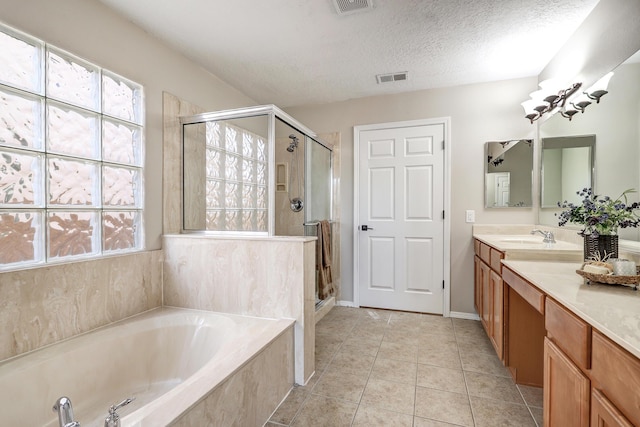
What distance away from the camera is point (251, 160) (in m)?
2.35

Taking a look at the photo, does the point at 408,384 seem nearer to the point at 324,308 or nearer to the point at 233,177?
the point at 324,308

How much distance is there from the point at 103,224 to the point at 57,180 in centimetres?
34

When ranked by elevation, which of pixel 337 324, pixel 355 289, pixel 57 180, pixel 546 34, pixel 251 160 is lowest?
pixel 337 324

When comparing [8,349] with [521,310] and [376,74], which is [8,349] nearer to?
[521,310]

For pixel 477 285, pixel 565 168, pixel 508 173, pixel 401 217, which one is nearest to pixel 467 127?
pixel 508 173

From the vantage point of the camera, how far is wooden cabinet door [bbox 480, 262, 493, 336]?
2.18m

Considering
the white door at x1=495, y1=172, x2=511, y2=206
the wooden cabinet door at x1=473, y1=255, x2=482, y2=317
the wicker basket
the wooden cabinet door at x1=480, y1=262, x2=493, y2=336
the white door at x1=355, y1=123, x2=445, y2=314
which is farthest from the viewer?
the white door at x1=355, y1=123, x2=445, y2=314

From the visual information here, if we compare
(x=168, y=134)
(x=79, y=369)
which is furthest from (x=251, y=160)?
(x=79, y=369)

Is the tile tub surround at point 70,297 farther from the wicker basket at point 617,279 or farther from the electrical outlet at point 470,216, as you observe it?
the electrical outlet at point 470,216

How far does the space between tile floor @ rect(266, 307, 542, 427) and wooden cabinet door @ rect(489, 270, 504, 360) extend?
0.65 feet

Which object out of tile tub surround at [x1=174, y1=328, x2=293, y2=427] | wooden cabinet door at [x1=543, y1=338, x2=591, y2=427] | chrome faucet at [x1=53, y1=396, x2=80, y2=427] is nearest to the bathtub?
tile tub surround at [x1=174, y1=328, x2=293, y2=427]

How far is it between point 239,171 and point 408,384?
6.43ft

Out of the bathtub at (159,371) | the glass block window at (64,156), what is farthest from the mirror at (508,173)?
the glass block window at (64,156)

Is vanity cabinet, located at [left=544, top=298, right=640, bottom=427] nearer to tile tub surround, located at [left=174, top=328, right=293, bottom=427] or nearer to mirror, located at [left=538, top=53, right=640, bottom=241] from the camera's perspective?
mirror, located at [left=538, top=53, right=640, bottom=241]
